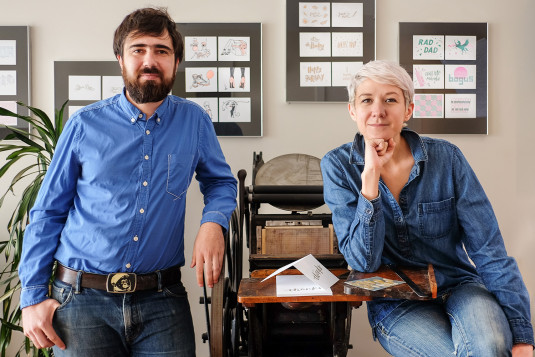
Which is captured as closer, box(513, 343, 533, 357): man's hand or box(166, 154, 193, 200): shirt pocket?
box(513, 343, 533, 357): man's hand

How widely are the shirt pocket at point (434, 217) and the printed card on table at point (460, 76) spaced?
1571mm

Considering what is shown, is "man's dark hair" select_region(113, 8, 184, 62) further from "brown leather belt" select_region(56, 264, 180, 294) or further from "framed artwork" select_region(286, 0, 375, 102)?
"framed artwork" select_region(286, 0, 375, 102)

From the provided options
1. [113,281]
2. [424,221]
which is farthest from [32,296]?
[424,221]

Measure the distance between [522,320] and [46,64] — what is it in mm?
2859

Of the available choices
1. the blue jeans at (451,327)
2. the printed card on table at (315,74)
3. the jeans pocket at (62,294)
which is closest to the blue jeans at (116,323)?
the jeans pocket at (62,294)

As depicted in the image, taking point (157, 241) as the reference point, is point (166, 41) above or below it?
above

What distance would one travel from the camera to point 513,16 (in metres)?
2.99

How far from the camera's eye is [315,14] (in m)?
2.93

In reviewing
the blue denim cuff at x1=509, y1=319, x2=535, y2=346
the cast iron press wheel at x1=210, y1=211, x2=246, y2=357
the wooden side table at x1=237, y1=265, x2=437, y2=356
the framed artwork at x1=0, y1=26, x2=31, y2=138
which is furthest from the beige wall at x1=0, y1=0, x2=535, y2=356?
the blue denim cuff at x1=509, y1=319, x2=535, y2=346

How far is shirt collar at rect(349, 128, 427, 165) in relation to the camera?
170 centimetres

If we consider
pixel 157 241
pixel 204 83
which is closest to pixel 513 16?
pixel 204 83

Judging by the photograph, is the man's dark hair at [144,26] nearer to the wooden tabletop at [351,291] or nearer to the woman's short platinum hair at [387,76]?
the woman's short platinum hair at [387,76]

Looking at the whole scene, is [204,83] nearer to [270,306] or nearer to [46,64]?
[46,64]

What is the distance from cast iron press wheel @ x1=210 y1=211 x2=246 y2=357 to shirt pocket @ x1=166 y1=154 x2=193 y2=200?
0.24 m
